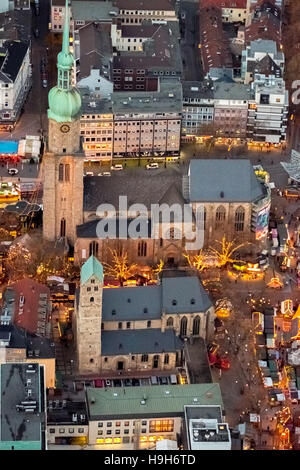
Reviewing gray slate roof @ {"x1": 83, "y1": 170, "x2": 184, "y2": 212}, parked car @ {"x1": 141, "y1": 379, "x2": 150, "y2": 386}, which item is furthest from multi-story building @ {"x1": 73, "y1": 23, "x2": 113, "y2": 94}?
parked car @ {"x1": 141, "y1": 379, "x2": 150, "y2": 386}

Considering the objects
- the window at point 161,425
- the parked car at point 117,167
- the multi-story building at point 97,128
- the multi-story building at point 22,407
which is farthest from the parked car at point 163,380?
the multi-story building at point 97,128

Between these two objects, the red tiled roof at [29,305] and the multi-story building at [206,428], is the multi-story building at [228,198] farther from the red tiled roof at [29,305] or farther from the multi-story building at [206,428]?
the multi-story building at [206,428]

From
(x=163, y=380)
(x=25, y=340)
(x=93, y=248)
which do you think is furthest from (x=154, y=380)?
(x=93, y=248)

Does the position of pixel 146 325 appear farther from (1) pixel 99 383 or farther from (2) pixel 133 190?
(2) pixel 133 190

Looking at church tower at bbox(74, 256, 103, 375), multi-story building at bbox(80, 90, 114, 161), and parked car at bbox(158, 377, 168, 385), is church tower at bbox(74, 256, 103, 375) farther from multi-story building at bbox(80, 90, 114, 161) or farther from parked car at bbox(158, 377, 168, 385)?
multi-story building at bbox(80, 90, 114, 161)

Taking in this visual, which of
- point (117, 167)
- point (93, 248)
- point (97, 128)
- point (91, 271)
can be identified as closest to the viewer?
point (91, 271)
